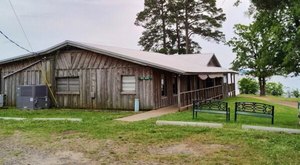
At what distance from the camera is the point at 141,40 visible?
45500 mm

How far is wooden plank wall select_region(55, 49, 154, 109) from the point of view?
57.2 feet

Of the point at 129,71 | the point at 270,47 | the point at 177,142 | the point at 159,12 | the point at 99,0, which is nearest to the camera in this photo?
the point at 177,142

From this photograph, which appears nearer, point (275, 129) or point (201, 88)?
point (275, 129)

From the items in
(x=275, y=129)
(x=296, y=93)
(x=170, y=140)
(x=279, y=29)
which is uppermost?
(x=279, y=29)

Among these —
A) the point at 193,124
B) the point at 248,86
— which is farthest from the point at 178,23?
the point at 193,124

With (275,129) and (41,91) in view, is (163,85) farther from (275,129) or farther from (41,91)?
(275,129)

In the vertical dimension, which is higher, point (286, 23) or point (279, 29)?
point (286, 23)

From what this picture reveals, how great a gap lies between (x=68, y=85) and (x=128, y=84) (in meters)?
4.08

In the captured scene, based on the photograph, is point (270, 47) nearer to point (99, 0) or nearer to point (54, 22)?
point (99, 0)

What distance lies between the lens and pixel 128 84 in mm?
17844

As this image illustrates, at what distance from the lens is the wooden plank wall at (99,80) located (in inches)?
686

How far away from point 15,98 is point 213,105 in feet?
43.6

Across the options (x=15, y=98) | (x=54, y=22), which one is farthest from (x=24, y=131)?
(x=54, y=22)

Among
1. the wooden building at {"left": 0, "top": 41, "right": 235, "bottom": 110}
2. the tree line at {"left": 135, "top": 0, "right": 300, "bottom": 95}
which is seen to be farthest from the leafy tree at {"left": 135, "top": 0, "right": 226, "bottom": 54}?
the wooden building at {"left": 0, "top": 41, "right": 235, "bottom": 110}
